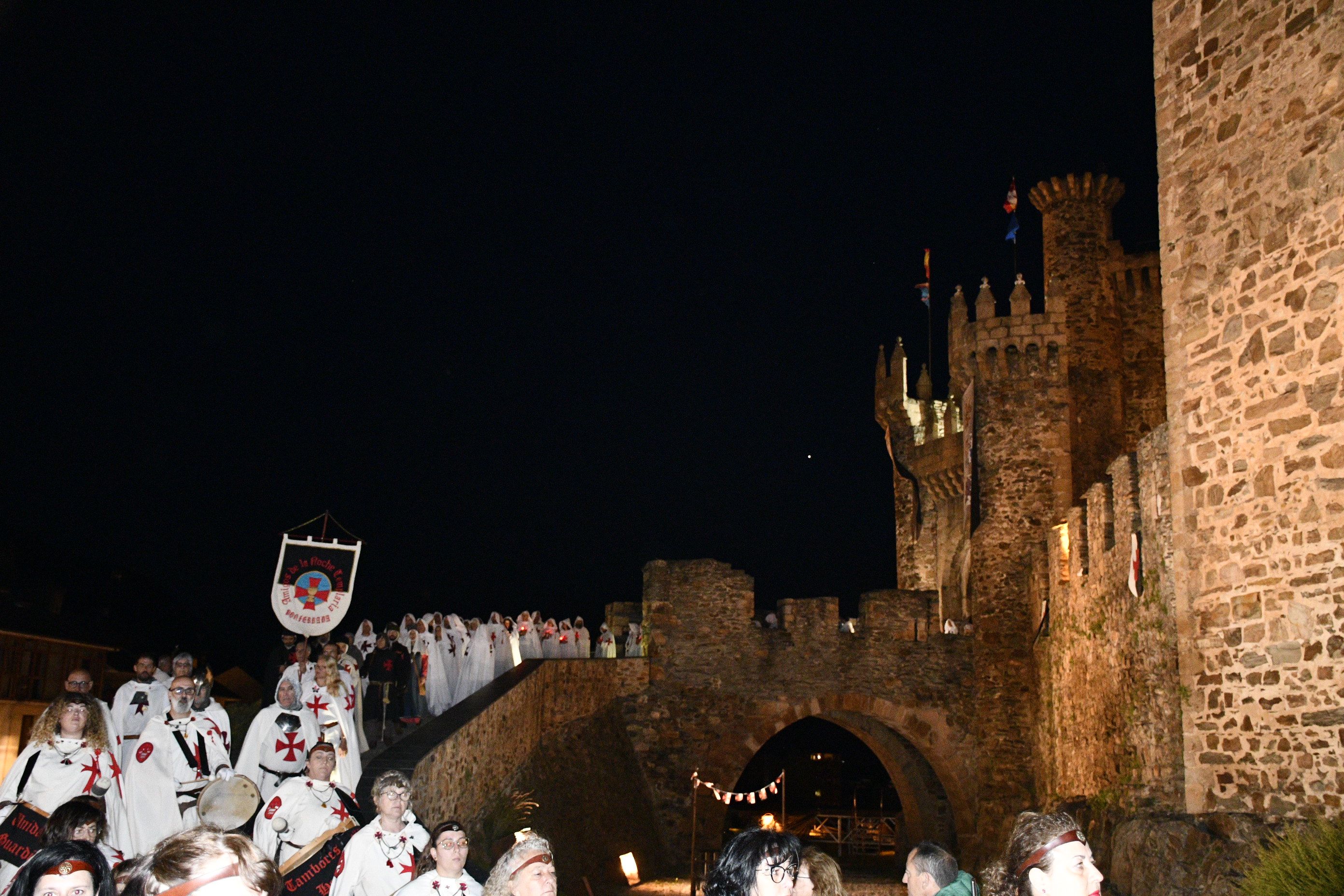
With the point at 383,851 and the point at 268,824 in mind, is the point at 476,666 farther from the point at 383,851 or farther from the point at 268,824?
the point at 383,851

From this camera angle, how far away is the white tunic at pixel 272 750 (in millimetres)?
8148

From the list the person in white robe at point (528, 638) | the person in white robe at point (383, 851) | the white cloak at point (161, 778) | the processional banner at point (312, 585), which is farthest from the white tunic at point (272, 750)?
the person in white robe at point (528, 638)

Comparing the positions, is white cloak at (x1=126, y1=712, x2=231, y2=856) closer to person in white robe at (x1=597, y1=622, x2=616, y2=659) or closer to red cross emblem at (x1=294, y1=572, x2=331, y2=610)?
red cross emblem at (x1=294, y1=572, x2=331, y2=610)

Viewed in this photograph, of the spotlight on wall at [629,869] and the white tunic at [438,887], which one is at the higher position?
the white tunic at [438,887]

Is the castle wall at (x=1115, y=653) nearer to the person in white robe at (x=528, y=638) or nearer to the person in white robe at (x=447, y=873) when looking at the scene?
the person in white robe at (x=447, y=873)

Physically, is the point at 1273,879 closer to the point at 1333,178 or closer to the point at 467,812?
the point at 1333,178

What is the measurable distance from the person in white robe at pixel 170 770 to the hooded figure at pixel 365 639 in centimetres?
758

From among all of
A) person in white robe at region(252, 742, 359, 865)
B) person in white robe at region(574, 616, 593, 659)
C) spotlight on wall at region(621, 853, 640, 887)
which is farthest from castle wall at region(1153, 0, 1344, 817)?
person in white robe at region(574, 616, 593, 659)

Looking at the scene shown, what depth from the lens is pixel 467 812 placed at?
14.1 m

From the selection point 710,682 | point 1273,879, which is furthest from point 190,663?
point 710,682

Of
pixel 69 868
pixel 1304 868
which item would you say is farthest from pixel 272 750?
pixel 1304 868

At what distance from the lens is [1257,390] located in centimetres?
826

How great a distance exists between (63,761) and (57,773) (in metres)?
0.08

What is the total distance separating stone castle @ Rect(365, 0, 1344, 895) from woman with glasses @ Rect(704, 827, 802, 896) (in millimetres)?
5219
